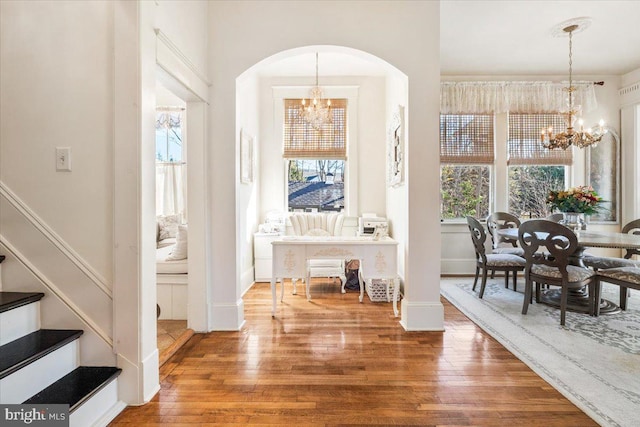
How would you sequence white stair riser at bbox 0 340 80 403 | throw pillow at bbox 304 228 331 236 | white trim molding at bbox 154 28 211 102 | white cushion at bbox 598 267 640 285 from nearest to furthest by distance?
white stair riser at bbox 0 340 80 403, white trim molding at bbox 154 28 211 102, white cushion at bbox 598 267 640 285, throw pillow at bbox 304 228 331 236

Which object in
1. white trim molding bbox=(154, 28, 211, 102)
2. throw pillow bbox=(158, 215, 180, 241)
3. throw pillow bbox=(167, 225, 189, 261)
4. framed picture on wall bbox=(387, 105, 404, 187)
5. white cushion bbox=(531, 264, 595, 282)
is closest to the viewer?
white trim molding bbox=(154, 28, 211, 102)

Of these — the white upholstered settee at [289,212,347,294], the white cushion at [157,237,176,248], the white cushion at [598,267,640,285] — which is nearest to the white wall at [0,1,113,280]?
the white cushion at [157,237,176,248]

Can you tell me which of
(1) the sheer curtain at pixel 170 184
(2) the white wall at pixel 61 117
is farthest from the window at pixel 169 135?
(2) the white wall at pixel 61 117

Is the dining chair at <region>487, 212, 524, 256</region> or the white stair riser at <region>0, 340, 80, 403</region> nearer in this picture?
the white stair riser at <region>0, 340, 80, 403</region>

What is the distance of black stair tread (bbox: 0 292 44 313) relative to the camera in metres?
1.63

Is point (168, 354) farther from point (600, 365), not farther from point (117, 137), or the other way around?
point (600, 365)

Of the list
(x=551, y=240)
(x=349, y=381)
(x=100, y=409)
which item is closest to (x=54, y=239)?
(x=100, y=409)

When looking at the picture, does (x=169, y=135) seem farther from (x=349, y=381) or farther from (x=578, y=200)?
(x=578, y=200)

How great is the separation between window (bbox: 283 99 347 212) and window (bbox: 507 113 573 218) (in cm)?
284

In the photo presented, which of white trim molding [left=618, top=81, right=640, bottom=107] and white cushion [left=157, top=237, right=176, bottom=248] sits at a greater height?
white trim molding [left=618, top=81, right=640, bottom=107]

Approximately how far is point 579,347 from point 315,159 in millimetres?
4078

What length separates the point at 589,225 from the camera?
17.1 feet

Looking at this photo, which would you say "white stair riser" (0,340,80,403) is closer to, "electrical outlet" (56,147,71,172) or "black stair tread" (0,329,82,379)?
"black stair tread" (0,329,82,379)

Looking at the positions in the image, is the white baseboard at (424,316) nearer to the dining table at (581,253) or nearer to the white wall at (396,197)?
the white wall at (396,197)
